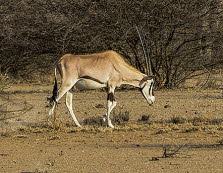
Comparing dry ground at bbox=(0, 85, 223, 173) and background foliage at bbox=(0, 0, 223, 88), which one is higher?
background foliage at bbox=(0, 0, 223, 88)

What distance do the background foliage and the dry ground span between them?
6.44ft

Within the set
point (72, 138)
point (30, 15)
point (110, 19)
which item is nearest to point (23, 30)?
point (30, 15)

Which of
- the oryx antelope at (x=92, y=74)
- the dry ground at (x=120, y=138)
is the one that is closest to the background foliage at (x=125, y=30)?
the dry ground at (x=120, y=138)

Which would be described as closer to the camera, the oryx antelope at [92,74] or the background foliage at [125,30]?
the oryx antelope at [92,74]

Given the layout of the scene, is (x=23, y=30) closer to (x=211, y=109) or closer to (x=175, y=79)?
(x=175, y=79)

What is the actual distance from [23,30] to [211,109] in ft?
23.1

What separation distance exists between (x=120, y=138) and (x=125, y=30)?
24.7ft

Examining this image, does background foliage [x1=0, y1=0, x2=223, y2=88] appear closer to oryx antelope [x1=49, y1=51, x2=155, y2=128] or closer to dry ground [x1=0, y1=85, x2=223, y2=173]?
dry ground [x1=0, y1=85, x2=223, y2=173]

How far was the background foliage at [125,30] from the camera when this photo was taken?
1766 centimetres

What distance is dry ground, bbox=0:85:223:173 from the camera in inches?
320

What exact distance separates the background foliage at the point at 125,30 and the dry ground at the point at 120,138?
1.96 metres

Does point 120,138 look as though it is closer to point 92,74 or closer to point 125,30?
point 92,74

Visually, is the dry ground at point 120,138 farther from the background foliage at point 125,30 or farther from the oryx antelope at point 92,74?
the background foliage at point 125,30

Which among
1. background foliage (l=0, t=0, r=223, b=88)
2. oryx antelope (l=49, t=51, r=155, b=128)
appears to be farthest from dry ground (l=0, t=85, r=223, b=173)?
background foliage (l=0, t=0, r=223, b=88)
